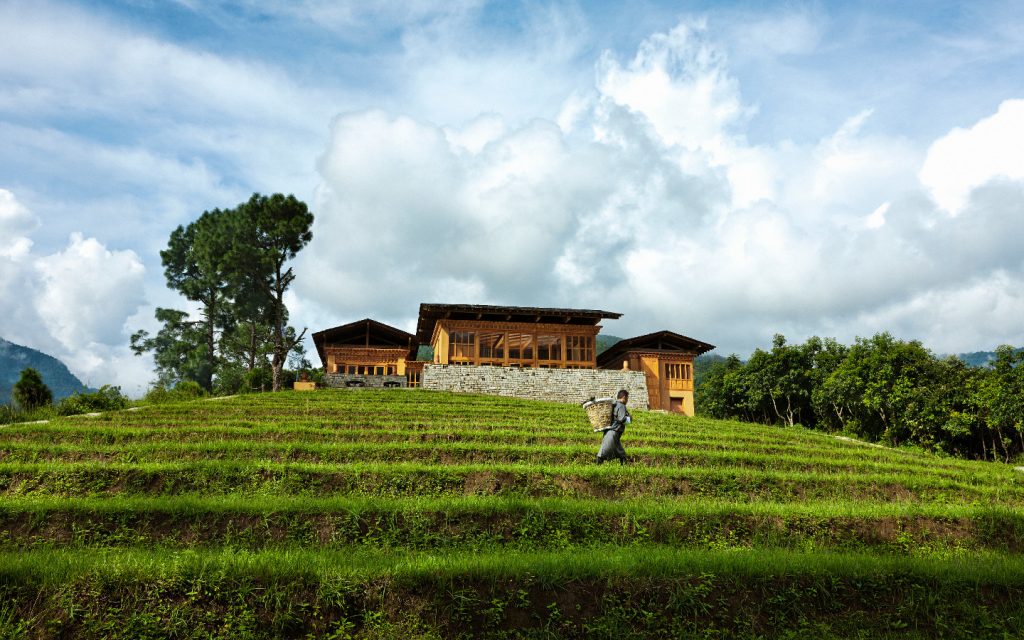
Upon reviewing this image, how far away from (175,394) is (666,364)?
2999 centimetres

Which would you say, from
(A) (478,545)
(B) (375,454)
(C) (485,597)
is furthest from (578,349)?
(C) (485,597)

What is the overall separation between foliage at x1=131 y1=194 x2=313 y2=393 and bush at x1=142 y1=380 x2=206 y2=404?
12777 mm

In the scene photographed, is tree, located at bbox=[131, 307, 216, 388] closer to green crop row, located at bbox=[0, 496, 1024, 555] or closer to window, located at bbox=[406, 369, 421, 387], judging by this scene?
window, located at bbox=[406, 369, 421, 387]

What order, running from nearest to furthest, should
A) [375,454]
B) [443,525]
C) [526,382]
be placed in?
1. [443,525]
2. [375,454]
3. [526,382]

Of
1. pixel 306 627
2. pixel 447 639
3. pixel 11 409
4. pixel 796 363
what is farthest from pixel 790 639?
pixel 796 363

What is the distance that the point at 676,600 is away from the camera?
22.3 ft

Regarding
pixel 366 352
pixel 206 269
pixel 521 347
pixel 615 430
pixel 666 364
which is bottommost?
pixel 615 430

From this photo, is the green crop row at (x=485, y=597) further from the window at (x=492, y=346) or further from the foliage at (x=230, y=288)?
the foliage at (x=230, y=288)

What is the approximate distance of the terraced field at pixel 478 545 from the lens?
6.41m

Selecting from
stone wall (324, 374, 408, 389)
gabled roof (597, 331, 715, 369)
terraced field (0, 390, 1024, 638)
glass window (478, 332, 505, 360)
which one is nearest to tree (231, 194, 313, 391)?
stone wall (324, 374, 408, 389)

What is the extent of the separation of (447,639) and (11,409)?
923 inches

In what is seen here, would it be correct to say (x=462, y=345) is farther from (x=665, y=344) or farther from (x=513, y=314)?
(x=665, y=344)

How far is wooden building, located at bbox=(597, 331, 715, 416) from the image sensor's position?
132ft

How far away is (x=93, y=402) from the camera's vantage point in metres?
23.0
